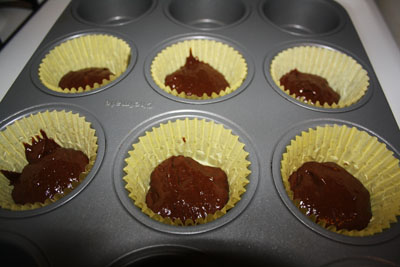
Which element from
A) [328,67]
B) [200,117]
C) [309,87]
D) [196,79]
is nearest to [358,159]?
[309,87]

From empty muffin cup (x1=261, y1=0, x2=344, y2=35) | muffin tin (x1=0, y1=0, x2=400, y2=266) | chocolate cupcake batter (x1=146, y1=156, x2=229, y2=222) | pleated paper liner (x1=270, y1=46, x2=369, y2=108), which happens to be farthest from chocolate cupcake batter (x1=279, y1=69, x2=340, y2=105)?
chocolate cupcake batter (x1=146, y1=156, x2=229, y2=222)

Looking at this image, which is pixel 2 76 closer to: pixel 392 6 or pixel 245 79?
pixel 245 79

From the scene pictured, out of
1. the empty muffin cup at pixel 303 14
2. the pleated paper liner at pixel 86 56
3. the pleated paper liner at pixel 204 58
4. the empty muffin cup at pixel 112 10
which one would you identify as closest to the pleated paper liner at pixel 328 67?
the pleated paper liner at pixel 204 58

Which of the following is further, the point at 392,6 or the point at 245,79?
the point at 392,6

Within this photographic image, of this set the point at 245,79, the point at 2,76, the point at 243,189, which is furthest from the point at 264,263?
the point at 2,76

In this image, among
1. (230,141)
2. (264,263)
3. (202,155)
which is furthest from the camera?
(202,155)

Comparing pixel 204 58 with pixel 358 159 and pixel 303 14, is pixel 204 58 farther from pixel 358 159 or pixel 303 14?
pixel 358 159

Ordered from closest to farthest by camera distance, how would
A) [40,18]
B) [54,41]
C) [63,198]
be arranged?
[63,198] → [54,41] → [40,18]
